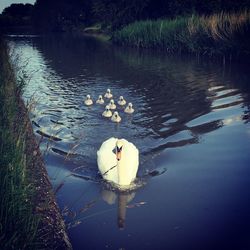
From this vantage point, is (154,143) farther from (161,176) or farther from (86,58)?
(86,58)

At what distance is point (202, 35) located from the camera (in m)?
25.2

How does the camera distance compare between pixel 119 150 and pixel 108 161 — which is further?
pixel 108 161

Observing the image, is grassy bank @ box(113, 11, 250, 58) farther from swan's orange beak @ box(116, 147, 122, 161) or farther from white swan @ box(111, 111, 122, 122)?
swan's orange beak @ box(116, 147, 122, 161)

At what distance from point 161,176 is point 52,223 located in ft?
11.2

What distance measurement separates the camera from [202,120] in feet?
39.1

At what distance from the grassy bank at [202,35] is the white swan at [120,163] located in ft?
55.1

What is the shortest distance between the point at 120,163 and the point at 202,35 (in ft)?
64.9

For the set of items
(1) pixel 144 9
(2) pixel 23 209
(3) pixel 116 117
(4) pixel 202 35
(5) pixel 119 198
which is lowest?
(5) pixel 119 198

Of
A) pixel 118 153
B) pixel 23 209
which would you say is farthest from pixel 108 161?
pixel 23 209

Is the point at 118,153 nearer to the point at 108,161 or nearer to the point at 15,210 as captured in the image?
the point at 108,161

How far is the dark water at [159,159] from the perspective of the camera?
6.13 m

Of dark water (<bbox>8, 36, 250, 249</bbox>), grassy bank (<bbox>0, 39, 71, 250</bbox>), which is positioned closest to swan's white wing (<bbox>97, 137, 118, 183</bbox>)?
dark water (<bbox>8, 36, 250, 249</bbox>)

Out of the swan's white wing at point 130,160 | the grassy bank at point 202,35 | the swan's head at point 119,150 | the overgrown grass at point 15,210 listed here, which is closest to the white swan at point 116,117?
the swan's white wing at point 130,160

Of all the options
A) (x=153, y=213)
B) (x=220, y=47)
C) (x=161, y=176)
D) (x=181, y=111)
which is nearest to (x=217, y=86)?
(x=181, y=111)
